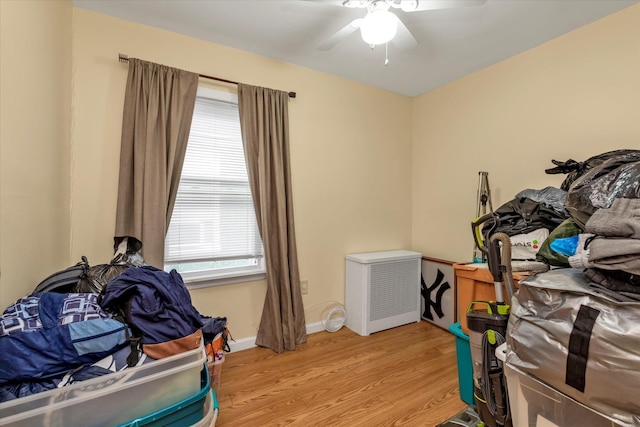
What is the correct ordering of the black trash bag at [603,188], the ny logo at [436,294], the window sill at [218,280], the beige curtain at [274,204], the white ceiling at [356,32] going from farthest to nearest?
the ny logo at [436,294]
the beige curtain at [274,204]
the window sill at [218,280]
the white ceiling at [356,32]
the black trash bag at [603,188]

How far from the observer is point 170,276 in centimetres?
140

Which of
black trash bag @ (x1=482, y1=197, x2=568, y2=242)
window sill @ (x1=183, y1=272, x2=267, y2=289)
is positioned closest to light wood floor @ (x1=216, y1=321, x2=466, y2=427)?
window sill @ (x1=183, y1=272, x2=267, y2=289)

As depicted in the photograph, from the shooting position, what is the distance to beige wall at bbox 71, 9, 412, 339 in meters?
2.02

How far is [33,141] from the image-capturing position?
1.41 m

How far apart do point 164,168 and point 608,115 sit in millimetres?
3219

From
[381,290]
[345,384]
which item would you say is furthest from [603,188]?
[381,290]

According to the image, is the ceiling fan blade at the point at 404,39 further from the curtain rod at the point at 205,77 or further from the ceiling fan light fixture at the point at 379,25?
the curtain rod at the point at 205,77

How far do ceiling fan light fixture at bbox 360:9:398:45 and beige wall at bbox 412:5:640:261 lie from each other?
1.64 meters

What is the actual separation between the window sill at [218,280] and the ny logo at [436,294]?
5.94 feet

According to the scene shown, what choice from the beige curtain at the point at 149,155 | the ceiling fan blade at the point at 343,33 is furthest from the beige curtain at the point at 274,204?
the ceiling fan blade at the point at 343,33

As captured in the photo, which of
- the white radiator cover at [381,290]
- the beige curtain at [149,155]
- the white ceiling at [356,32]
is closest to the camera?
the white ceiling at [356,32]

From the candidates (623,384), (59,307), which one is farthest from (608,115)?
(59,307)

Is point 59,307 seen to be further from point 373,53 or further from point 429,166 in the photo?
point 429,166

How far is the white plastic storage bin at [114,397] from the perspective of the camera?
2.96 feet
